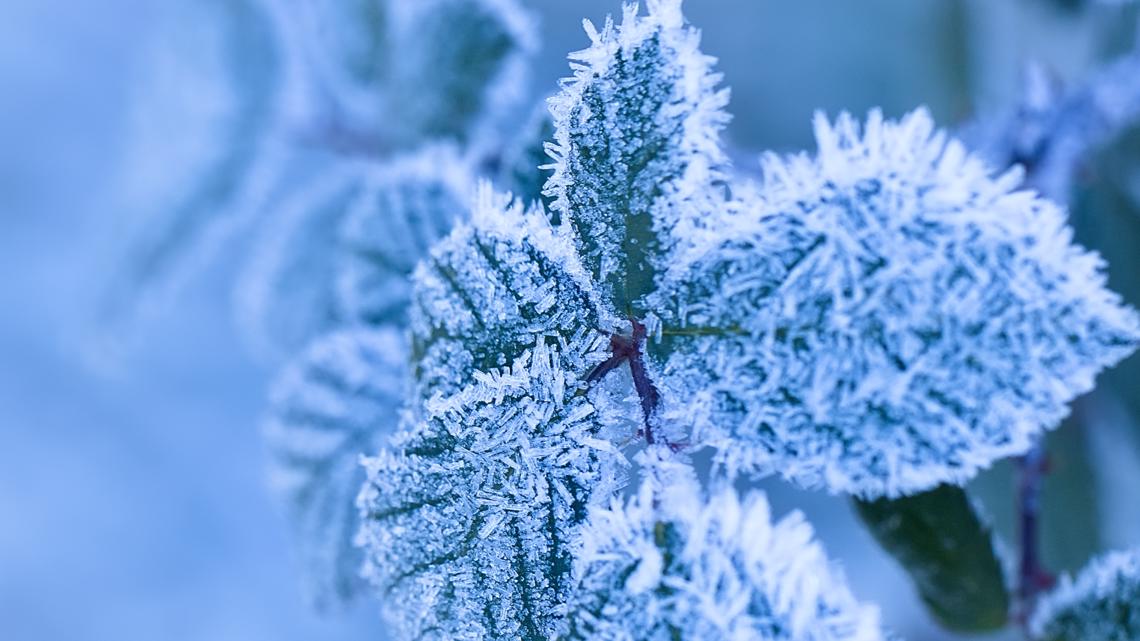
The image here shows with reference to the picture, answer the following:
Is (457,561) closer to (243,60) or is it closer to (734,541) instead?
(734,541)

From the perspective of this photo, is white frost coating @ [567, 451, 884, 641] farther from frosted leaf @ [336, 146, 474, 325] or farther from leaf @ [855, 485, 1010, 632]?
frosted leaf @ [336, 146, 474, 325]

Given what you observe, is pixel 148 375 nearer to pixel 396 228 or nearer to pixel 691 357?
pixel 396 228

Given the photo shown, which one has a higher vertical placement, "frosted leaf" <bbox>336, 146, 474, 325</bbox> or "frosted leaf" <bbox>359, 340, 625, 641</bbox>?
"frosted leaf" <bbox>336, 146, 474, 325</bbox>

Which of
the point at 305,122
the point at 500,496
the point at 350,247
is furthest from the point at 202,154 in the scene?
the point at 500,496

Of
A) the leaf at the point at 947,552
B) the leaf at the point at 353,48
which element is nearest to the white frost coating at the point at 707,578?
the leaf at the point at 947,552

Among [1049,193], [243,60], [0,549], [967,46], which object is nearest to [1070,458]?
[1049,193]

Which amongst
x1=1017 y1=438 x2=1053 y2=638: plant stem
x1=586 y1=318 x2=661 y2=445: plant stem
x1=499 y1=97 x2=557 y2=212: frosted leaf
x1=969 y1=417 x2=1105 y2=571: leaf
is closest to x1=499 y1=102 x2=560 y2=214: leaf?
x1=499 y1=97 x2=557 y2=212: frosted leaf
